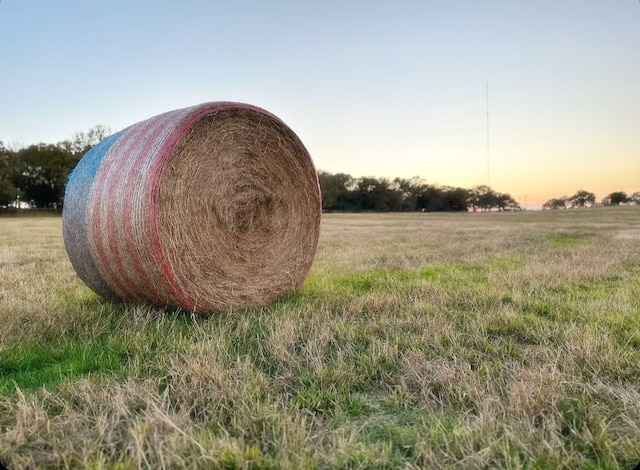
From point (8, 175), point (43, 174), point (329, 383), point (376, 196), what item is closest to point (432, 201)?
point (376, 196)

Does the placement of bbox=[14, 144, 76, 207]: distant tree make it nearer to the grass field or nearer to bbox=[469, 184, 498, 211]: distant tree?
the grass field

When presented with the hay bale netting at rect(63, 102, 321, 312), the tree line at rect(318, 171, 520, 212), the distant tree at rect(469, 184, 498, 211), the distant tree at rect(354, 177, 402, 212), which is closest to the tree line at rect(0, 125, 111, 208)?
the tree line at rect(318, 171, 520, 212)

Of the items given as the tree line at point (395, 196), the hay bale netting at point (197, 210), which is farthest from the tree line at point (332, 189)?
the hay bale netting at point (197, 210)

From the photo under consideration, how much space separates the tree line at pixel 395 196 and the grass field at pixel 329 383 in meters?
60.4

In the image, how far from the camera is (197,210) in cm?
497

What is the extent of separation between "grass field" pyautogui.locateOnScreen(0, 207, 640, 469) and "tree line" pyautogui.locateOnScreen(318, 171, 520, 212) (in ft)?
198

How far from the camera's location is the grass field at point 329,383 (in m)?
2.16

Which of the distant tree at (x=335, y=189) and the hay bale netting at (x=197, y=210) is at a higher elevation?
the distant tree at (x=335, y=189)

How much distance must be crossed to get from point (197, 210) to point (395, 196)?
2826 inches

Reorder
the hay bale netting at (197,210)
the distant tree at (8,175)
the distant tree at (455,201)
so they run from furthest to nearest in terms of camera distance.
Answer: the distant tree at (455,201) → the distant tree at (8,175) → the hay bale netting at (197,210)

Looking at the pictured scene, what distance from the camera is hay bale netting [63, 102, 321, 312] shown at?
446 cm

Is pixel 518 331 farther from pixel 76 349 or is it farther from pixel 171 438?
pixel 76 349

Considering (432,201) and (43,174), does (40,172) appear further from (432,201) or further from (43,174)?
(432,201)

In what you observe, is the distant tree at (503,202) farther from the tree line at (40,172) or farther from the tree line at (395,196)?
the tree line at (40,172)
